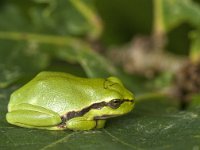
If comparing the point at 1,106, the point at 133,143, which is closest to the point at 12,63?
the point at 1,106

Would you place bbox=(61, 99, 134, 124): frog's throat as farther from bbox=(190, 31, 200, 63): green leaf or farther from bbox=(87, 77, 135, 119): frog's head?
bbox=(190, 31, 200, 63): green leaf

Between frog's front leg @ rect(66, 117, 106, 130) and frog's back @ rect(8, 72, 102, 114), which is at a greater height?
frog's back @ rect(8, 72, 102, 114)

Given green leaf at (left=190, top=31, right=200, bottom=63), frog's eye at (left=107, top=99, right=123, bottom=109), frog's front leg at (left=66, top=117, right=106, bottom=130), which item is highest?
green leaf at (left=190, top=31, right=200, bottom=63)

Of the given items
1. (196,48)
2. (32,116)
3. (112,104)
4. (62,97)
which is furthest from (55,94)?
(196,48)

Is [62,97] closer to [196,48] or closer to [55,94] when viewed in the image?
[55,94]

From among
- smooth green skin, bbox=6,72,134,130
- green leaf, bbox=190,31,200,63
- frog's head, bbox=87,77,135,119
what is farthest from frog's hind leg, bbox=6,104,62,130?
green leaf, bbox=190,31,200,63

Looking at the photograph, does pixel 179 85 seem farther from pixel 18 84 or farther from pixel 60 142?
pixel 60 142

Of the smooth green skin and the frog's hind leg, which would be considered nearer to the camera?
the frog's hind leg
